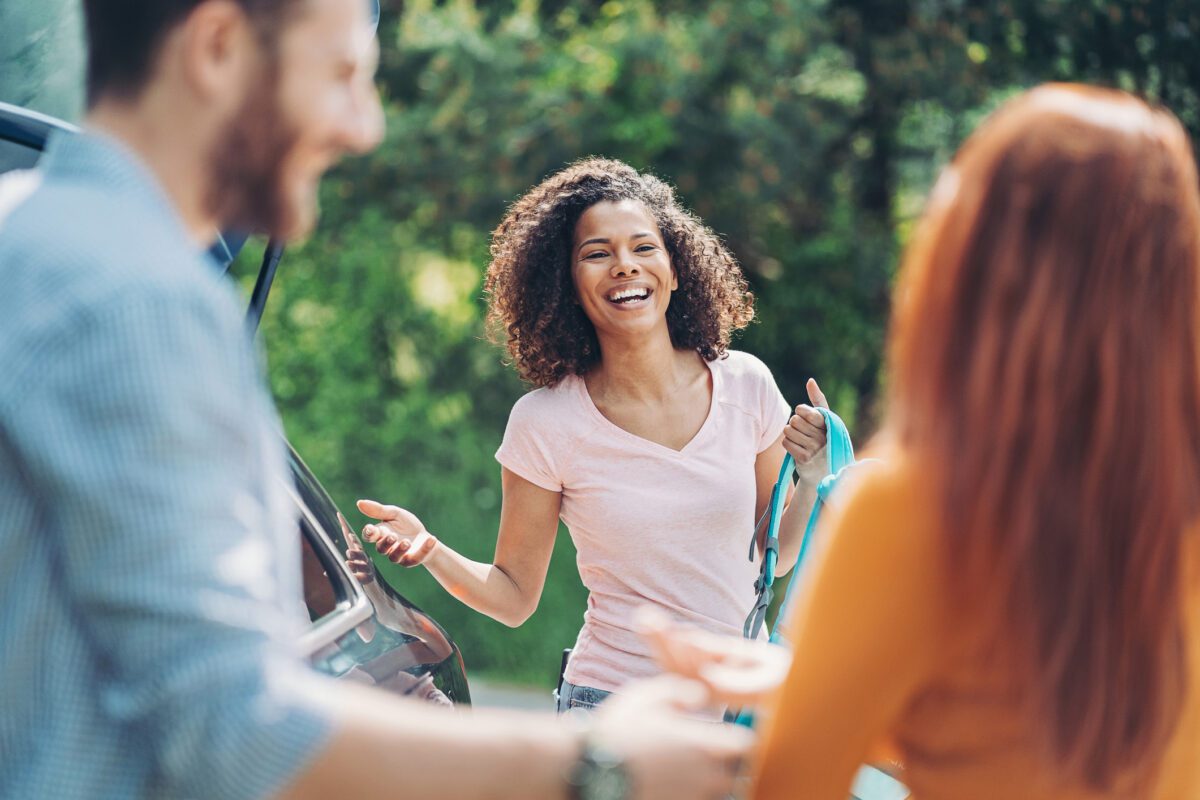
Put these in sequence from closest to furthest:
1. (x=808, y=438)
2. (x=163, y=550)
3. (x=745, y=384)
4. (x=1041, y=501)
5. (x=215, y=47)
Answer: (x=163, y=550)
(x=215, y=47)
(x=1041, y=501)
(x=808, y=438)
(x=745, y=384)

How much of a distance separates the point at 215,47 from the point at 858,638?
32.8 inches

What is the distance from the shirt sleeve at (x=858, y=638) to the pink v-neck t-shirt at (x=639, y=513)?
58.7 inches

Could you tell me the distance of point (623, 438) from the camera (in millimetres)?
3006

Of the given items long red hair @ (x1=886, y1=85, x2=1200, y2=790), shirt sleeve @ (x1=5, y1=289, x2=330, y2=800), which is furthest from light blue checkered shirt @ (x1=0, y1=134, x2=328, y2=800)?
long red hair @ (x1=886, y1=85, x2=1200, y2=790)

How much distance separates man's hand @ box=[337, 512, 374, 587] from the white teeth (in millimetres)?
872

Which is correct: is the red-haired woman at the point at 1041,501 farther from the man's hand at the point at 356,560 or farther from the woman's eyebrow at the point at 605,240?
the woman's eyebrow at the point at 605,240

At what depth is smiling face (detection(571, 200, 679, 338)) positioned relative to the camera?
3.13 m

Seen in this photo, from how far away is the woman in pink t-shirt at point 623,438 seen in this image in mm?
2926

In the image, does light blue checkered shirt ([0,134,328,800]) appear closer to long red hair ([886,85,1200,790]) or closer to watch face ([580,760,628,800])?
watch face ([580,760,628,800])

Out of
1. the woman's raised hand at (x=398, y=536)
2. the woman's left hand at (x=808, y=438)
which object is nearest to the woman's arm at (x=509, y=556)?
the woman's raised hand at (x=398, y=536)

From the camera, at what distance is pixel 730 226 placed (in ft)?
26.7

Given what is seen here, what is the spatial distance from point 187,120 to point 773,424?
2088 millimetres

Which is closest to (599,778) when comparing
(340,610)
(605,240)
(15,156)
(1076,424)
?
(1076,424)

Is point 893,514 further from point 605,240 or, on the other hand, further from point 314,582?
point 605,240
